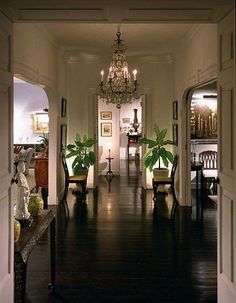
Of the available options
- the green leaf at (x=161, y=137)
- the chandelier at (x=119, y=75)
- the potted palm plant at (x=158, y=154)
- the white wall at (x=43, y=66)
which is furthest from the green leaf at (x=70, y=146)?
the green leaf at (x=161, y=137)

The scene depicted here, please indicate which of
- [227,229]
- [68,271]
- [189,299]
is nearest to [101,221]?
[68,271]

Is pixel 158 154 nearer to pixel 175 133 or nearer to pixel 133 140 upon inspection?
pixel 175 133

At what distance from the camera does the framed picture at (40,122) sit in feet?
48.4

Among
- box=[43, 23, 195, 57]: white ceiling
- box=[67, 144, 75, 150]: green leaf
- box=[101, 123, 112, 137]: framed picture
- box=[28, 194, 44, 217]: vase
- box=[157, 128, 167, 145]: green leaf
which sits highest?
box=[43, 23, 195, 57]: white ceiling

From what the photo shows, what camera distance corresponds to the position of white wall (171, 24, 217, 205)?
5340mm

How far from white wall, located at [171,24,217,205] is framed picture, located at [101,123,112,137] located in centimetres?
485

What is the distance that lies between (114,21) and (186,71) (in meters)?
4.51

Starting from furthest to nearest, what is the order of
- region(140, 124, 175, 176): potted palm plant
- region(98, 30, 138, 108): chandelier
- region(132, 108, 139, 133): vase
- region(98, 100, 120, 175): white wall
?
region(132, 108, 139, 133): vase < region(98, 100, 120, 175): white wall < region(140, 124, 175, 176): potted palm plant < region(98, 30, 138, 108): chandelier

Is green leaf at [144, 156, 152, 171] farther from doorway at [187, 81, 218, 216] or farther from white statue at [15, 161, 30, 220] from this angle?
white statue at [15, 161, 30, 220]

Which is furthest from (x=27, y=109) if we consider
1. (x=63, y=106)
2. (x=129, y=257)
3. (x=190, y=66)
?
(x=129, y=257)

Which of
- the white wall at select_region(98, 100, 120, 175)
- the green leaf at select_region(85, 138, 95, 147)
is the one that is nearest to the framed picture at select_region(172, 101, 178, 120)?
the green leaf at select_region(85, 138, 95, 147)

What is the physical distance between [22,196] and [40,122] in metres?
12.1

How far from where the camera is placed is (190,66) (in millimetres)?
6918

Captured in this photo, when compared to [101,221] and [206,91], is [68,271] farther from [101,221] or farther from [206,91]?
[206,91]
